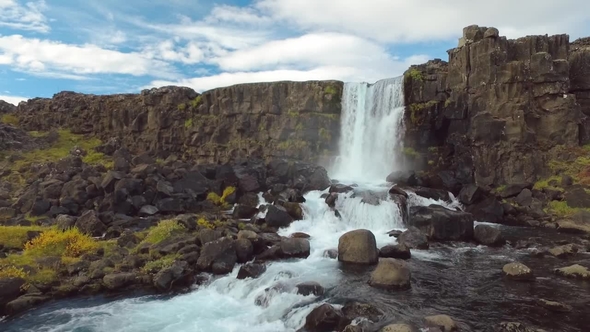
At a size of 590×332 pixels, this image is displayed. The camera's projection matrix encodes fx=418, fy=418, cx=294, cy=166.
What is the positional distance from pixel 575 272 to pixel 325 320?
11.5 metres

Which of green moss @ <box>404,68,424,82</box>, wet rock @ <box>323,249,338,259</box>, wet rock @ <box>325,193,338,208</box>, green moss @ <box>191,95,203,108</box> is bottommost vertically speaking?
wet rock @ <box>323,249,338,259</box>

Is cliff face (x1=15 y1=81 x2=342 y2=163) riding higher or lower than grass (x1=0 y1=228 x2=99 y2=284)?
higher

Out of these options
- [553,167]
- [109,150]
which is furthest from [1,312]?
[109,150]

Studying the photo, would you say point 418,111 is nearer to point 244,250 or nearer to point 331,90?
point 331,90

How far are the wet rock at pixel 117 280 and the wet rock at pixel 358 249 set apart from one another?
9.49 m

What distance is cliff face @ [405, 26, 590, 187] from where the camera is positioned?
1298 inches

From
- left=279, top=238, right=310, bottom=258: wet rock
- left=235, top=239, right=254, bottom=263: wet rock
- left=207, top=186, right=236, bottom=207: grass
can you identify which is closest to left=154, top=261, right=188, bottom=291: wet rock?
left=235, top=239, right=254, bottom=263: wet rock

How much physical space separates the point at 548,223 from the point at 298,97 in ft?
85.0

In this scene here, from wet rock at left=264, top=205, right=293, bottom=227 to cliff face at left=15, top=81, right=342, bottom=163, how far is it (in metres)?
16.5

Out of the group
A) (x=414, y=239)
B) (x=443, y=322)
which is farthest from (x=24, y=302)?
(x=414, y=239)

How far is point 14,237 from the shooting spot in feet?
71.1

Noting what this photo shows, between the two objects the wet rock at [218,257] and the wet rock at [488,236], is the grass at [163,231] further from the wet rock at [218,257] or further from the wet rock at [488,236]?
the wet rock at [488,236]

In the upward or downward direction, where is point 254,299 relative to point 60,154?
downward

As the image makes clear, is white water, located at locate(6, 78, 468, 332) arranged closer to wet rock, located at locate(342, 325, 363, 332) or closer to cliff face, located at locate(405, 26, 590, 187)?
wet rock, located at locate(342, 325, 363, 332)
